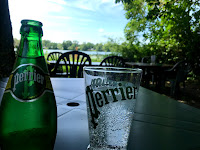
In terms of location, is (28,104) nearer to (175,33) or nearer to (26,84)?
(26,84)

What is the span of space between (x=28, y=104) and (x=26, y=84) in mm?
40

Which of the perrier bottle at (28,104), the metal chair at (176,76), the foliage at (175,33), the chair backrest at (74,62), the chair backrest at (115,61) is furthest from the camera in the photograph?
the foliage at (175,33)

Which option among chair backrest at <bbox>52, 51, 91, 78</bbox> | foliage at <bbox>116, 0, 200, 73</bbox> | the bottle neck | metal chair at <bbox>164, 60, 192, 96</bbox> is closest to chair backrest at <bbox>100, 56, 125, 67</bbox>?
chair backrest at <bbox>52, 51, 91, 78</bbox>

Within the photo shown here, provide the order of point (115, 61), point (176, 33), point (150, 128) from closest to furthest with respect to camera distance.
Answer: point (150, 128) → point (115, 61) → point (176, 33)

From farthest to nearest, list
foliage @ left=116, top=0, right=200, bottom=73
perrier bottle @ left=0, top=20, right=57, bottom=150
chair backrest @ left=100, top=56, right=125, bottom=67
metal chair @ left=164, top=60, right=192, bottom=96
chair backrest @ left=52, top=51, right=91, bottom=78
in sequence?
foliage @ left=116, top=0, right=200, bottom=73, metal chair @ left=164, top=60, right=192, bottom=96, chair backrest @ left=100, top=56, right=125, bottom=67, chair backrest @ left=52, top=51, right=91, bottom=78, perrier bottle @ left=0, top=20, right=57, bottom=150

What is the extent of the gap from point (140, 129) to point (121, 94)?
0.62 feet

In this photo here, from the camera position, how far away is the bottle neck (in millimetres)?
338

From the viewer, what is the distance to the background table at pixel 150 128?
351 millimetres

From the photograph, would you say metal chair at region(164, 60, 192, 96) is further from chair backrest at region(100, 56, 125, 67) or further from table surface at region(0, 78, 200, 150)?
table surface at region(0, 78, 200, 150)

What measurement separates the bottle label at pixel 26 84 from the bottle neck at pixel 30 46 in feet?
0.09

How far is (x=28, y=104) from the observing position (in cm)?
32

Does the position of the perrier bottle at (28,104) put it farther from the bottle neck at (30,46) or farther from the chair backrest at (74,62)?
the chair backrest at (74,62)

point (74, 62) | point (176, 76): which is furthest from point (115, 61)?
point (176, 76)

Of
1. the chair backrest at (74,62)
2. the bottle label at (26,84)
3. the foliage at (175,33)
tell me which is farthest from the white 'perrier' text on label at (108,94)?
the foliage at (175,33)
